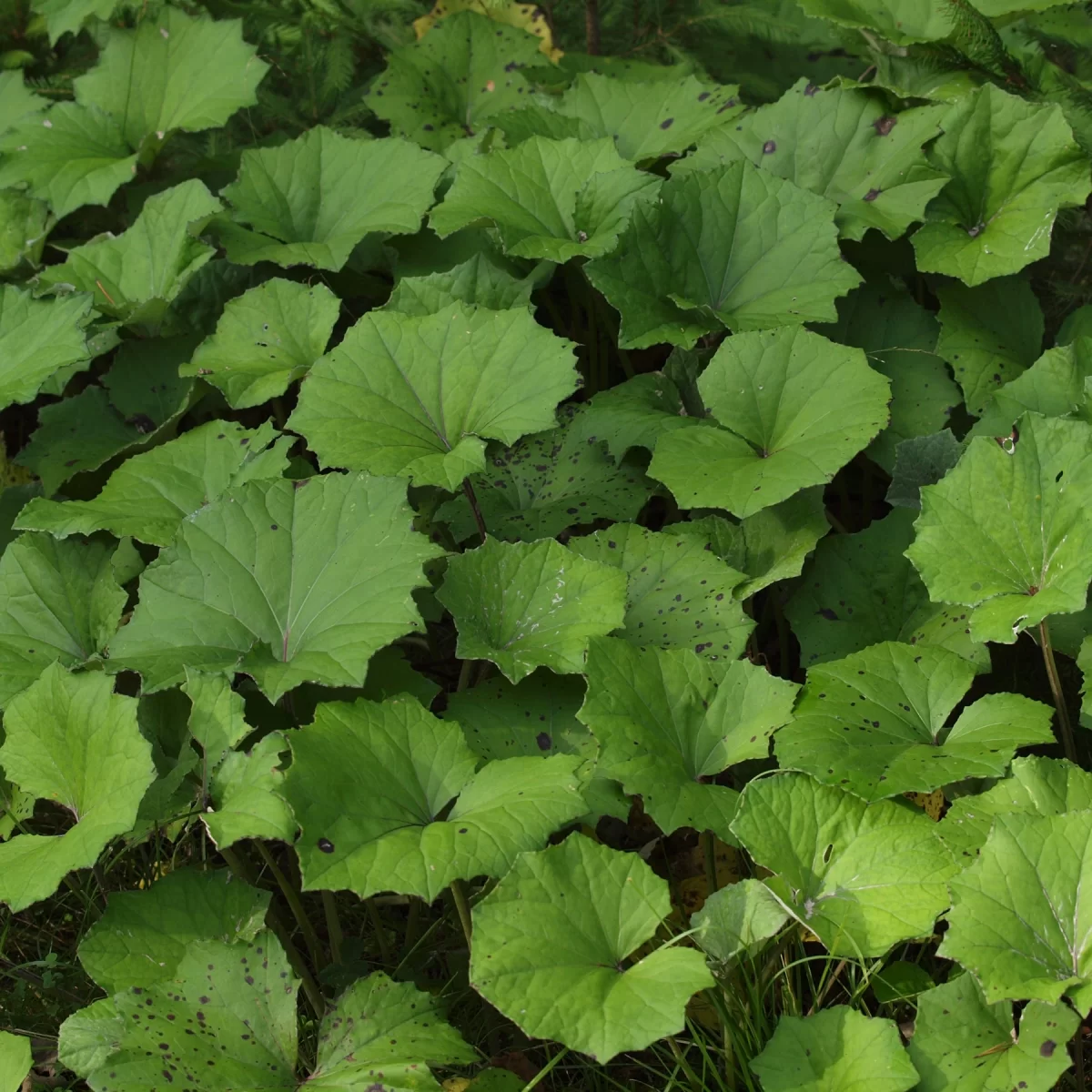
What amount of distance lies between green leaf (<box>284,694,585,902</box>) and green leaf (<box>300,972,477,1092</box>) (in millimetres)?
204

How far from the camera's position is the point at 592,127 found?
2.94m

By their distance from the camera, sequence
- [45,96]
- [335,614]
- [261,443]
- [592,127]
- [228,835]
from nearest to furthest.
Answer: [228,835] < [335,614] < [261,443] < [592,127] < [45,96]

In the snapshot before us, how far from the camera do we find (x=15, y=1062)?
1.72 meters

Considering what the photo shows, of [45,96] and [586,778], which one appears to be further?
[45,96]

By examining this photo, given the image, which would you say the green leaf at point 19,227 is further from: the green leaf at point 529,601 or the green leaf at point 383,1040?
the green leaf at point 383,1040

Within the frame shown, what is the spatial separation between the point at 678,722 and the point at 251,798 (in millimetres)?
674

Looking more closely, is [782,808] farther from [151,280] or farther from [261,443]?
[151,280]

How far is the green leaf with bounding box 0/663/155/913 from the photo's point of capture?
1.71m

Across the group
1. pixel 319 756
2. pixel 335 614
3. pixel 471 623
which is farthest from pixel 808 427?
pixel 319 756

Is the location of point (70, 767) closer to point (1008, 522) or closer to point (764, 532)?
point (764, 532)

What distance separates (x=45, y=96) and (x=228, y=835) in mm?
2604

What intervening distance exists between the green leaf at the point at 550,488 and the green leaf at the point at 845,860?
0.73 m

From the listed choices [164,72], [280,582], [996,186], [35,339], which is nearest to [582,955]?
[280,582]

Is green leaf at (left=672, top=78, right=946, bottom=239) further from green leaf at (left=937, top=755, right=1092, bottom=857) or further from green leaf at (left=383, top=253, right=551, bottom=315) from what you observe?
green leaf at (left=937, top=755, right=1092, bottom=857)
